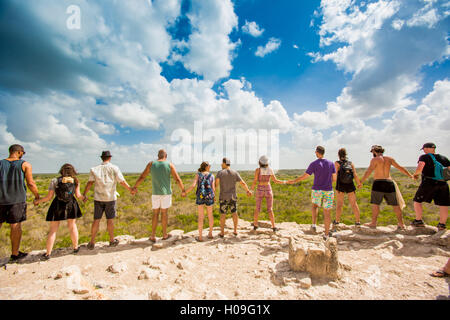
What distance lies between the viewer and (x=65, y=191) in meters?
4.13

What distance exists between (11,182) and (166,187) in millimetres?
3150

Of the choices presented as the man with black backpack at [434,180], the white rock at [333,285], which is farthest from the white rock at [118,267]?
the man with black backpack at [434,180]

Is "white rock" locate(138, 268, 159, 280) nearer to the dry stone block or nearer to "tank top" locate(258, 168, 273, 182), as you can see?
the dry stone block

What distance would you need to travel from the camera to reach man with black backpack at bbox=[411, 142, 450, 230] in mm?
4379

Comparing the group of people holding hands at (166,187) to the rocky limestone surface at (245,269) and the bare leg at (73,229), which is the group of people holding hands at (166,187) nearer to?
the bare leg at (73,229)

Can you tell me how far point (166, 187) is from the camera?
15.5ft

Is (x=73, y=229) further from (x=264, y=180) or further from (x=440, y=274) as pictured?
(x=440, y=274)

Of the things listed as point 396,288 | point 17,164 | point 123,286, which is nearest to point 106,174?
point 17,164

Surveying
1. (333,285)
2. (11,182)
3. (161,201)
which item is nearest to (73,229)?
(11,182)

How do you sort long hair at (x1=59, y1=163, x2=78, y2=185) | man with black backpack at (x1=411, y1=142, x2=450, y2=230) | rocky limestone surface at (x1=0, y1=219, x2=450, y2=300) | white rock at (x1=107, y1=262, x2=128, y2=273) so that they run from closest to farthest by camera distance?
rocky limestone surface at (x1=0, y1=219, x2=450, y2=300) < white rock at (x1=107, y1=262, x2=128, y2=273) < long hair at (x1=59, y1=163, x2=78, y2=185) < man with black backpack at (x1=411, y1=142, x2=450, y2=230)

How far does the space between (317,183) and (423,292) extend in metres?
2.54

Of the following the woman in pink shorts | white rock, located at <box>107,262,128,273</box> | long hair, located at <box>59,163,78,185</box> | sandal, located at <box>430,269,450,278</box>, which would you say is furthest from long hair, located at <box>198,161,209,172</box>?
sandal, located at <box>430,269,450,278</box>

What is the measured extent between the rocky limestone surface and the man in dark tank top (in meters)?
0.72
